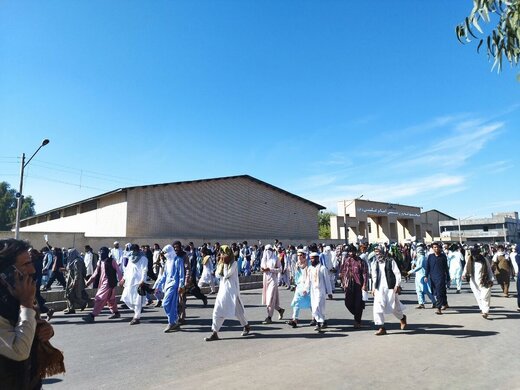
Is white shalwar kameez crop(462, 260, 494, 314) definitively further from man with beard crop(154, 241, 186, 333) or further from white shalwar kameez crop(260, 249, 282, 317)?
man with beard crop(154, 241, 186, 333)

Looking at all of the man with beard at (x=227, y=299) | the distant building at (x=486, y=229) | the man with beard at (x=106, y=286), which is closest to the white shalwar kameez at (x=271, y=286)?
the man with beard at (x=227, y=299)

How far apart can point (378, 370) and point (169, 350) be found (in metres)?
3.48

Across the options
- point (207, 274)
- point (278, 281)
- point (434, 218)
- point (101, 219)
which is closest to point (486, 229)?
point (434, 218)

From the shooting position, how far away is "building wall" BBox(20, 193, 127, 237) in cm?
3075

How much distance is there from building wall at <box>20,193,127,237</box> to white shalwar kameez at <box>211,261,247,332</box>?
73.6ft

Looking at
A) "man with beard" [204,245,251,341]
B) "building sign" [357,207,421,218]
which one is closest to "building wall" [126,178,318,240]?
"building sign" [357,207,421,218]

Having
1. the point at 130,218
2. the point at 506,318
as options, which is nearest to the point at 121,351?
the point at 506,318

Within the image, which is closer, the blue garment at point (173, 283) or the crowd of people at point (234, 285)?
the crowd of people at point (234, 285)

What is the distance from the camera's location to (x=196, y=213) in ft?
112

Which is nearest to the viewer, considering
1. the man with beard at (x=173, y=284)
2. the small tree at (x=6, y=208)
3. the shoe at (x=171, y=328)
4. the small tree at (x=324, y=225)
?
the shoe at (x=171, y=328)

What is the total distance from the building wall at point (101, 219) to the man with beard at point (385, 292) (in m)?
24.0

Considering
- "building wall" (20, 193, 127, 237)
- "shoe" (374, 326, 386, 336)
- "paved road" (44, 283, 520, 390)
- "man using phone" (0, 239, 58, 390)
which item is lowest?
"paved road" (44, 283, 520, 390)

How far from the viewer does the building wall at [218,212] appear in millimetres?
31078

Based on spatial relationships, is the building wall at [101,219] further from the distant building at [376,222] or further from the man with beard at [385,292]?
the man with beard at [385,292]
